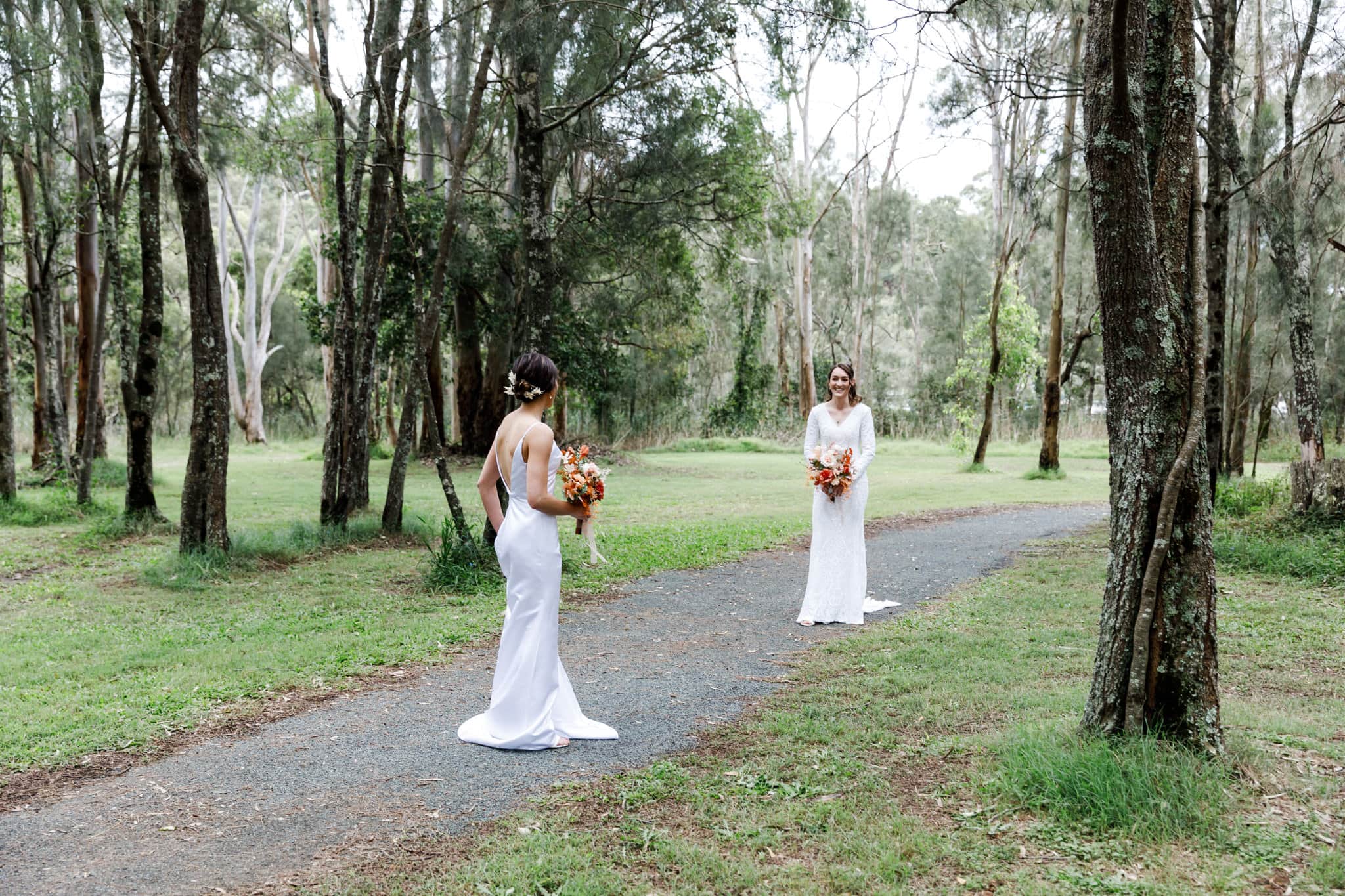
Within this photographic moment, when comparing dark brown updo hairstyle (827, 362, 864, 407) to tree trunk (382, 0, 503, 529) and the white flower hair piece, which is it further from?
tree trunk (382, 0, 503, 529)

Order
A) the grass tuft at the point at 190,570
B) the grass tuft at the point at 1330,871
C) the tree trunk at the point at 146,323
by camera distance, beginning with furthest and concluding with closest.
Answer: the tree trunk at the point at 146,323
the grass tuft at the point at 190,570
the grass tuft at the point at 1330,871

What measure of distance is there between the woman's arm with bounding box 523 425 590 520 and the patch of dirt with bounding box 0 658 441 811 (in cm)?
205

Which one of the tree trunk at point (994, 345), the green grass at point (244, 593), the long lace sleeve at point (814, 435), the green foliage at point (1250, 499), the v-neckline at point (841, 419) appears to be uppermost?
the tree trunk at point (994, 345)

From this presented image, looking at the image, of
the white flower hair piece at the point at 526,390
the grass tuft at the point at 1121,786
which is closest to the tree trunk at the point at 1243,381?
the grass tuft at the point at 1121,786

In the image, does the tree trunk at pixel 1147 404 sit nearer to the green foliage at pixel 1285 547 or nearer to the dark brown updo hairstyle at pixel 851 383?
the dark brown updo hairstyle at pixel 851 383

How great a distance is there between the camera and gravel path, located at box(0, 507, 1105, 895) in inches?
148

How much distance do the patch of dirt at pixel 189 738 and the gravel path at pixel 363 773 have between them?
0.35ft

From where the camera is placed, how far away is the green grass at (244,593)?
6.00 meters

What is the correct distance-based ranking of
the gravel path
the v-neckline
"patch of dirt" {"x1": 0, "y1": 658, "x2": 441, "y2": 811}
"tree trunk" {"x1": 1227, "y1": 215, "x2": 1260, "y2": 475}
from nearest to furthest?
the gravel path
"patch of dirt" {"x1": 0, "y1": 658, "x2": 441, "y2": 811}
the v-neckline
"tree trunk" {"x1": 1227, "y1": 215, "x2": 1260, "y2": 475}

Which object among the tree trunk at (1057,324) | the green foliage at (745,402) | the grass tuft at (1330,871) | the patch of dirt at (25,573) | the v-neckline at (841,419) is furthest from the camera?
the green foliage at (745,402)

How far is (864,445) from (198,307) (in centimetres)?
716

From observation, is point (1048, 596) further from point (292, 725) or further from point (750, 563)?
point (292, 725)

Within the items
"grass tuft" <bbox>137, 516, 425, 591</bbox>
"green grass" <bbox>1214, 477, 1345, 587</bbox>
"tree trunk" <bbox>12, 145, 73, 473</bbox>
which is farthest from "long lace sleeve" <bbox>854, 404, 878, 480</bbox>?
"tree trunk" <bbox>12, 145, 73, 473</bbox>

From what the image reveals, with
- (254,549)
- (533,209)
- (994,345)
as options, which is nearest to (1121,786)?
(533,209)
